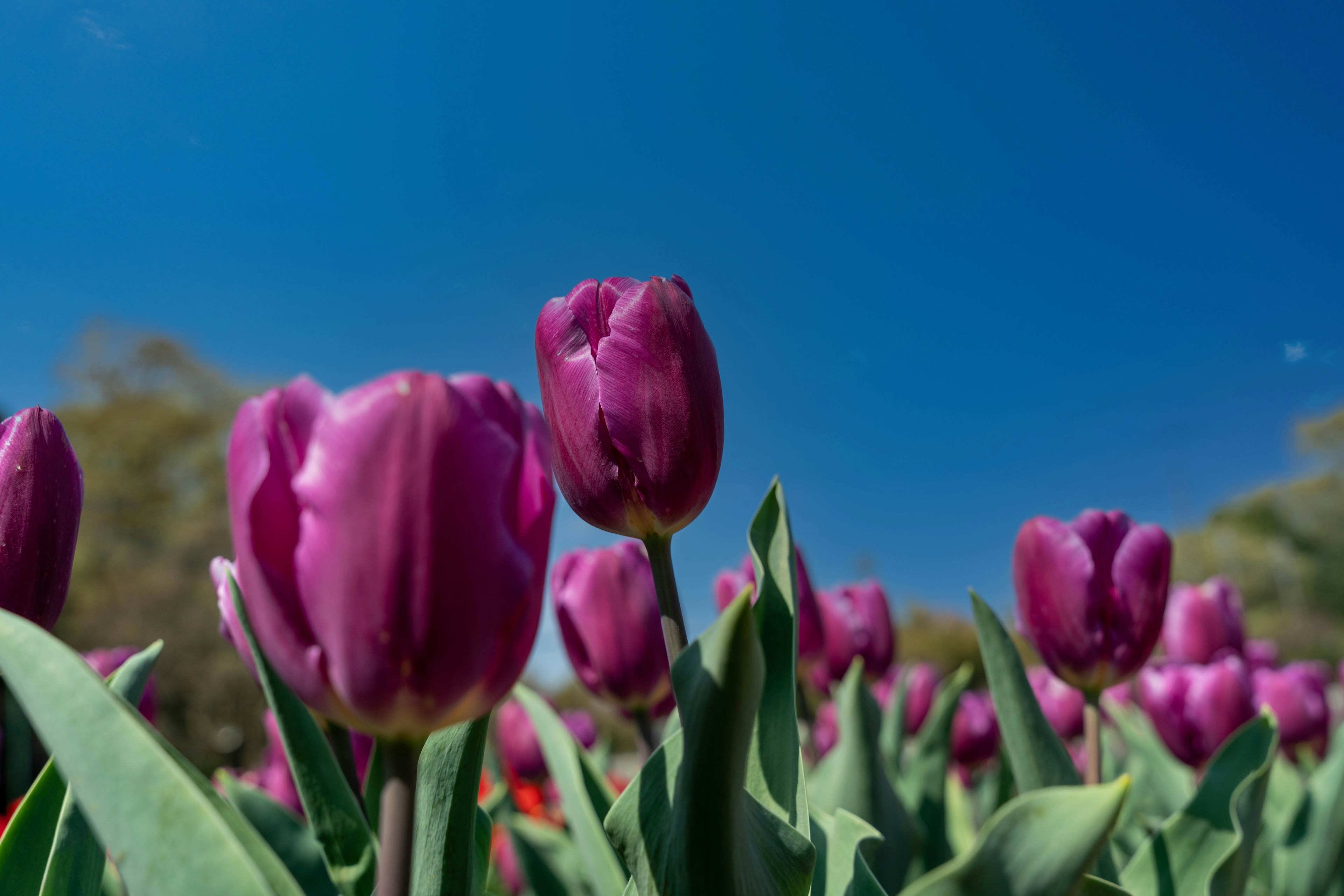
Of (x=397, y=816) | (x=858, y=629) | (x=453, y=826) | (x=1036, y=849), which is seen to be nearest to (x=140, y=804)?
(x=397, y=816)

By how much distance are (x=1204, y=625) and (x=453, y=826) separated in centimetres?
252

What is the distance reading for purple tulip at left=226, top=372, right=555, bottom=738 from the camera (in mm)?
423

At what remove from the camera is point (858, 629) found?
2.13m

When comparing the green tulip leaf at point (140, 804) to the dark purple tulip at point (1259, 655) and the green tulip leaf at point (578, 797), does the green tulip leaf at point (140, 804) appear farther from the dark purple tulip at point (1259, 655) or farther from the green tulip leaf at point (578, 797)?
the dark purple tulip at point (1259, 655)

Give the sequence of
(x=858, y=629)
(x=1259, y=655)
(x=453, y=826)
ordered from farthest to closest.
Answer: (x=1259, y=655) → (x=858, y=629) → (x=453, y=826)

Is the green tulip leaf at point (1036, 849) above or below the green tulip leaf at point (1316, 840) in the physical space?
above

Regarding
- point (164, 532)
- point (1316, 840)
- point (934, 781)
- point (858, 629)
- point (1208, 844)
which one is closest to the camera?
point (1208, 844)

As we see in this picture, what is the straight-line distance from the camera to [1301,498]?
28.0 meters

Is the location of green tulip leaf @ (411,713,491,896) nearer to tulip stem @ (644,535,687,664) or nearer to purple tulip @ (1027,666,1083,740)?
tulip stem @ (644,535,687,664)

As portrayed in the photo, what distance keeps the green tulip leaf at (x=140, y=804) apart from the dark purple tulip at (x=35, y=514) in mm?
279

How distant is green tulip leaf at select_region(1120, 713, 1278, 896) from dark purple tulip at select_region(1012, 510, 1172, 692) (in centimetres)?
16

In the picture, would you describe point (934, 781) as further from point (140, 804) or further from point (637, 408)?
point (140, 804)

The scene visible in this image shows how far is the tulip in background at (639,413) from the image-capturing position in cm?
70

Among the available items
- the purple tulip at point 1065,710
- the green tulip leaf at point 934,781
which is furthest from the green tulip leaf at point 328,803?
the purple tulip at point 1065,710
